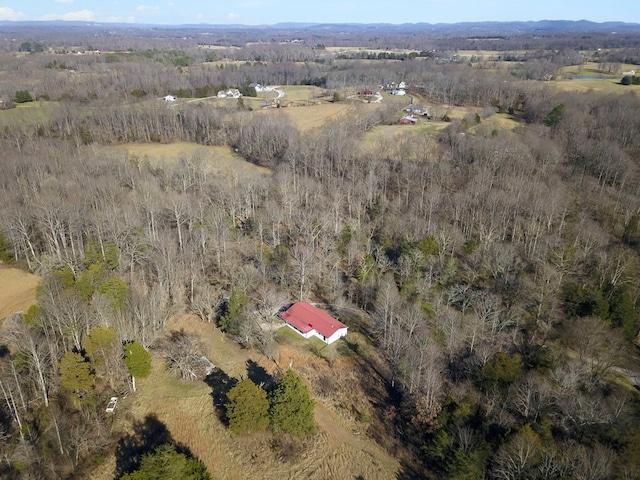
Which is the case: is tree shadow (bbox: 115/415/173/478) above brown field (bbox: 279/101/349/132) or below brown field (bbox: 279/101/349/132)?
below

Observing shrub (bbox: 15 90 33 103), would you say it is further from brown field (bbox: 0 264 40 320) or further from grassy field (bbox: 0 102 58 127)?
brown field (bbox: 0 264 40 320)

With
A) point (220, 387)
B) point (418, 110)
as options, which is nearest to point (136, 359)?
point (220, 387)

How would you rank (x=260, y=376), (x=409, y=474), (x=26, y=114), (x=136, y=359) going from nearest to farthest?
(x=409, y=474) < (x=136, y=359) < (x=260, y=376) < (x=26, y=114)

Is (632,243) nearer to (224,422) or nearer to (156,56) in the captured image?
(224,422)

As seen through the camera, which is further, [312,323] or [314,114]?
[314,114]

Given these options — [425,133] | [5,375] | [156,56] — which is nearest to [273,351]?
[5,375]

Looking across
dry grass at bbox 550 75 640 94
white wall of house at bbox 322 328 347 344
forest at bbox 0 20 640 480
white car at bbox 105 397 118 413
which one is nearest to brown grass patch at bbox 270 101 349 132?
forest at bbox 0 20 640 480

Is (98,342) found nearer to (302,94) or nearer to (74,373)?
(74,373)
